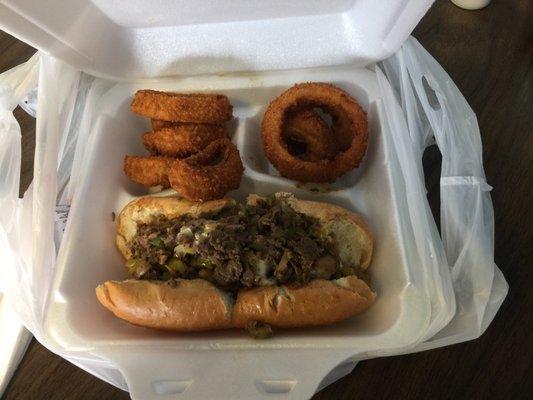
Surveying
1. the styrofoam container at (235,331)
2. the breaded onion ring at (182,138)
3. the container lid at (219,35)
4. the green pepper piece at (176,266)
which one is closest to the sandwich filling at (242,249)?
the green pepper piece at (176,266)

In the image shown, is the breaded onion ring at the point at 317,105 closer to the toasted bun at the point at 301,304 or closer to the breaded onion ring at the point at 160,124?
the breaded onion ring at the point at 160,124

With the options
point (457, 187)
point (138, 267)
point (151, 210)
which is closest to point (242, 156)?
point (151, 210)

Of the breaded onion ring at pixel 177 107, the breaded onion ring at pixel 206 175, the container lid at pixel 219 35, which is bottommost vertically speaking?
the breaded onion ring at pixel 206 175

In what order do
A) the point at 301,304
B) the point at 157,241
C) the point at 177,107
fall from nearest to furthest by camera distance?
1. the point at 301,304
2. the point at 157,241
3. the point at 177,107

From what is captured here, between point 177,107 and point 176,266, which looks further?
point 177,107

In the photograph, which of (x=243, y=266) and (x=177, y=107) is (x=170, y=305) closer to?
(x=243, y=266)

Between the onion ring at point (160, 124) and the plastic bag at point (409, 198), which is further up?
the onion ring at point (160, 124)
